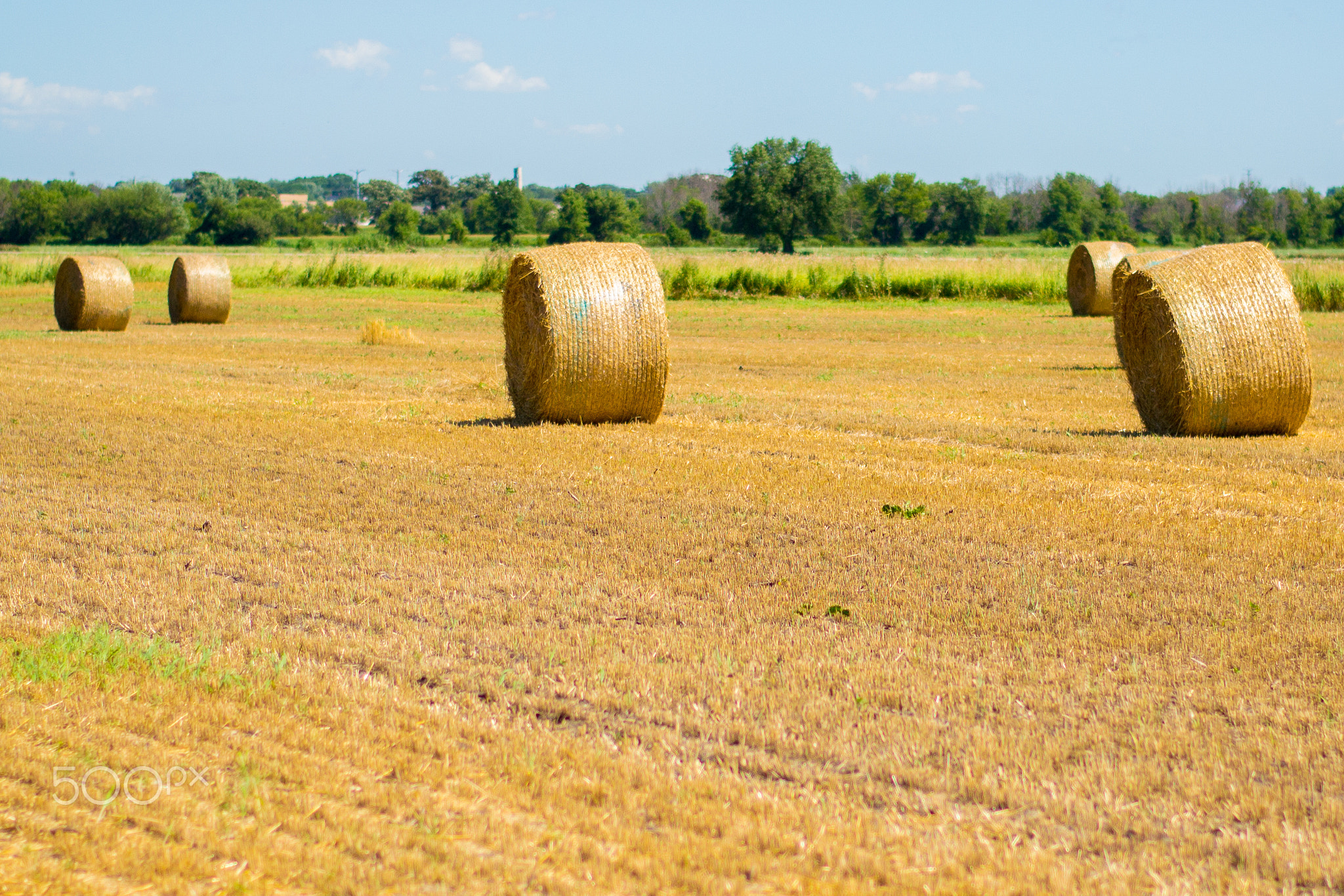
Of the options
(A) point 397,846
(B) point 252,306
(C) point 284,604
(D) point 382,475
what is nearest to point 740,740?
(A) point 397,846

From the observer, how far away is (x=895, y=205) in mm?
116188

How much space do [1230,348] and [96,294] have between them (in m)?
23.8

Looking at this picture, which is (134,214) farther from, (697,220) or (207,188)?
(207,188)

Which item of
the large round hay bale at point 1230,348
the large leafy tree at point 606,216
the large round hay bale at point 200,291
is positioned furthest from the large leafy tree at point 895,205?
the large round hay bale at point 1230,348

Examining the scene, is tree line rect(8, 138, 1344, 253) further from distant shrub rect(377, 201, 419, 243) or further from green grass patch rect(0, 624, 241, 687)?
green grass patch rect(0, 624, 241, 687)

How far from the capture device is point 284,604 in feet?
21.3

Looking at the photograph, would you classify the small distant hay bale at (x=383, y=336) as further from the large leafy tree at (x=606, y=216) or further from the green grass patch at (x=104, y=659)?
the large leafy tree at (x=606, y=216)

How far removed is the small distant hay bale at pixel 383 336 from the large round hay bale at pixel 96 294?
6.56 meters

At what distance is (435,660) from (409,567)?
1.67 metres

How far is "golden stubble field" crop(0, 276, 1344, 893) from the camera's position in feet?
12.8

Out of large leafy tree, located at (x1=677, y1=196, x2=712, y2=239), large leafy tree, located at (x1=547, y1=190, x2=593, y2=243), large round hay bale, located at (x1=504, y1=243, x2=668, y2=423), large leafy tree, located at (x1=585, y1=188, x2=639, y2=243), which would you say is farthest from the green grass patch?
large leafy tree, located at (x1=677, y1=196, x2=712, y2=239)

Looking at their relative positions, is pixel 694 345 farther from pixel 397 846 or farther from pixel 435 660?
pixel 397 846

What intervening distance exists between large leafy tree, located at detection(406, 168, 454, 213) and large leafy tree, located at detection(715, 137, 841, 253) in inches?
3636

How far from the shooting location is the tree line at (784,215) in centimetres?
8831
